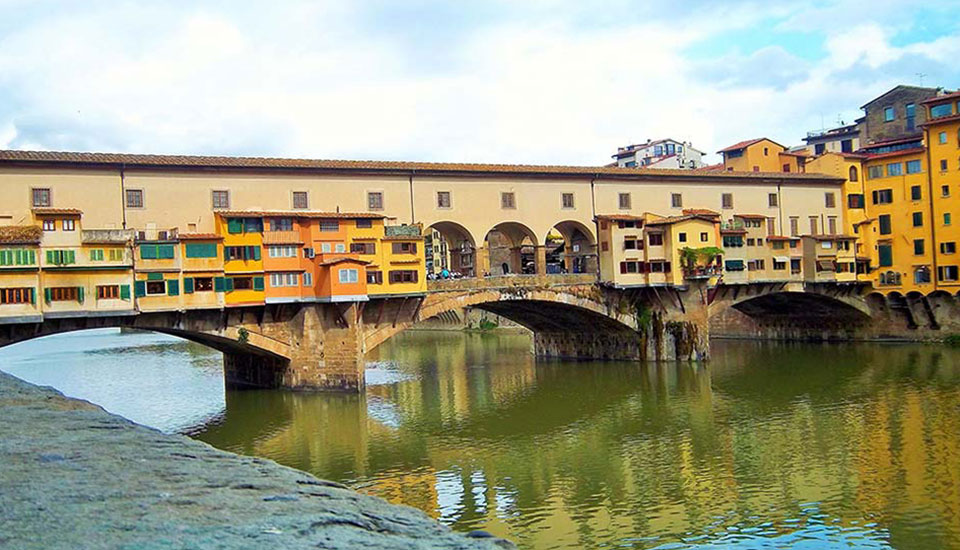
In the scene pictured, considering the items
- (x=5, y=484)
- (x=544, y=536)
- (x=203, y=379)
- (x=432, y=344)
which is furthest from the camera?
(x=432, y=344)

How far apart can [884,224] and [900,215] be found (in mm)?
980

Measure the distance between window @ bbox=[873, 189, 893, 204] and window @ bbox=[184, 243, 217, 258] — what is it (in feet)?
111

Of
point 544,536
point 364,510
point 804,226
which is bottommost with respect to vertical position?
point 544,536

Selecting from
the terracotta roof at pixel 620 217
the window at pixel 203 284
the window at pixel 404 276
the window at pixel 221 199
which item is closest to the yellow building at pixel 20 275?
the window at pixel 203 284

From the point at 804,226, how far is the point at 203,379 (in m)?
30.7

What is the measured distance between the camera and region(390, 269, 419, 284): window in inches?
1328

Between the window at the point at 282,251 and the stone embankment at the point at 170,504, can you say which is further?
the window at the point at 282,251

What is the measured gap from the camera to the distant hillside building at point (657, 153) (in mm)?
75312

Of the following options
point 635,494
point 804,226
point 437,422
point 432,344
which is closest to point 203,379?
point 437,422

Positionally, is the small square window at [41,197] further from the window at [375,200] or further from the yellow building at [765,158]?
the yellow building at [765,158]

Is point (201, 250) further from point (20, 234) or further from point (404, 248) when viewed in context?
point (404, 248)

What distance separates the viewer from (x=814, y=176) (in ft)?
152

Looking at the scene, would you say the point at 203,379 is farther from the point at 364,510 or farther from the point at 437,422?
the point at 364,510

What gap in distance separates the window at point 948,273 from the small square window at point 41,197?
3909 cm
